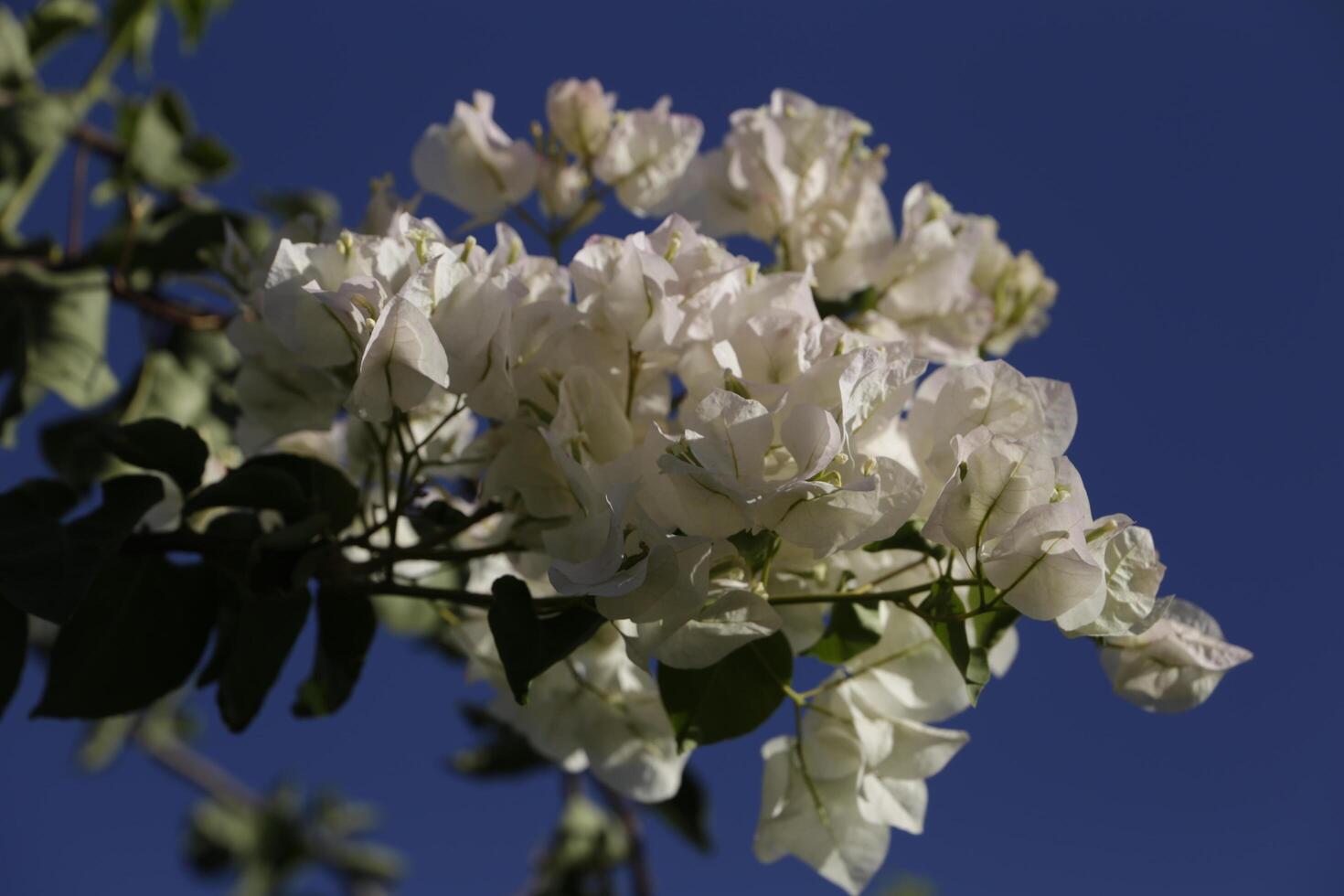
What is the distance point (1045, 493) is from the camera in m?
0.66

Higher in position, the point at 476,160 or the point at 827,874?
the point at 476,160

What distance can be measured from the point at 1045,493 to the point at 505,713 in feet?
1.59

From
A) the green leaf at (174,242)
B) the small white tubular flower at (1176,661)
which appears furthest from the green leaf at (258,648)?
the green leaf at (174,242)

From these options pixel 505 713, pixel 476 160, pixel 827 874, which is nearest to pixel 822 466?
pixel 827 874

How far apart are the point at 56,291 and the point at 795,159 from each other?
85 centimetres

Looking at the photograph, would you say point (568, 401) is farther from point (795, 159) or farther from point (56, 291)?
point (56, 291)

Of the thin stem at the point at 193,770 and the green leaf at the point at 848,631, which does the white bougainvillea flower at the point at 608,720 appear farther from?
the thin stem at the point at 193,770

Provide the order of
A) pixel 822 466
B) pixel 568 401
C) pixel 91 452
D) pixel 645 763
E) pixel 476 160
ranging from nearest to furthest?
1. pixel 822 466
2. pixel 568 401
3. pixel 645 763
4. pixel 476 160
5. pixel 91 452

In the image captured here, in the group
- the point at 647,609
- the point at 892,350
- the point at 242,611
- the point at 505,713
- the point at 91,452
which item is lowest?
the point at 91,452

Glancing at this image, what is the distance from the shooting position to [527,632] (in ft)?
2.30

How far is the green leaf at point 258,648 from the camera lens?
32.7 inches

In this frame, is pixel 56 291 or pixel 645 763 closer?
pixel 645 763

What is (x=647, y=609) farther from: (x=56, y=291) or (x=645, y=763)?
(x=56, y=291)

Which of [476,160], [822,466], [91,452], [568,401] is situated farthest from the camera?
[91,452]
